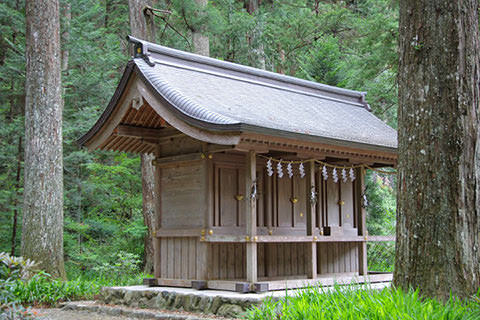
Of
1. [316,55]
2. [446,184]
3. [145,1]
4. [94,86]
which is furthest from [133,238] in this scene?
[446,184]

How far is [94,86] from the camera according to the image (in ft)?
61.2

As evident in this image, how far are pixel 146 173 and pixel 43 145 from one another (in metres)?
3.25

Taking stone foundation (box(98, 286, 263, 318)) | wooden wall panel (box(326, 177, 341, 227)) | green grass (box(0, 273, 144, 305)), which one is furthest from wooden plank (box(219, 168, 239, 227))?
green grass (box(0, 273, 144, 305))

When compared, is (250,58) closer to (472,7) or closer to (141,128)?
(141,128)

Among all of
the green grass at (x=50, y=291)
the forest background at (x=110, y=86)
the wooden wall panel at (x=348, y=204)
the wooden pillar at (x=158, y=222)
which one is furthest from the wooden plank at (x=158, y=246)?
the wooden wall panel at (x=348, y=204)

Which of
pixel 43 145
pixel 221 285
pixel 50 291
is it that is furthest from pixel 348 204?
pixel 43 145

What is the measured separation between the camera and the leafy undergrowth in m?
5.37

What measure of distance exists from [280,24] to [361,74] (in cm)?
770

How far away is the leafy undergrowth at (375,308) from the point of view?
17.6 ft

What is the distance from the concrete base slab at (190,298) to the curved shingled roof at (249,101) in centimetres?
257

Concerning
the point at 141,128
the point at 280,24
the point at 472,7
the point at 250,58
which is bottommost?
the point at 141,128

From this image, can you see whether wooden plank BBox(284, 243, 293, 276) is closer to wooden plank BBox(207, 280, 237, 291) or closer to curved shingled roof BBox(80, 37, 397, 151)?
wooden plank BBox(207, 280, 237, 291)

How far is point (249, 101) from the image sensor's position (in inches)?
416

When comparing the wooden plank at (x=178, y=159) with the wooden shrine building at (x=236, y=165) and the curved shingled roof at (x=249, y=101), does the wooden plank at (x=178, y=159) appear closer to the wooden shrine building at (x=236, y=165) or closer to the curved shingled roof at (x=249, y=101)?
the wooden shrine building at (x=236, y=165)
